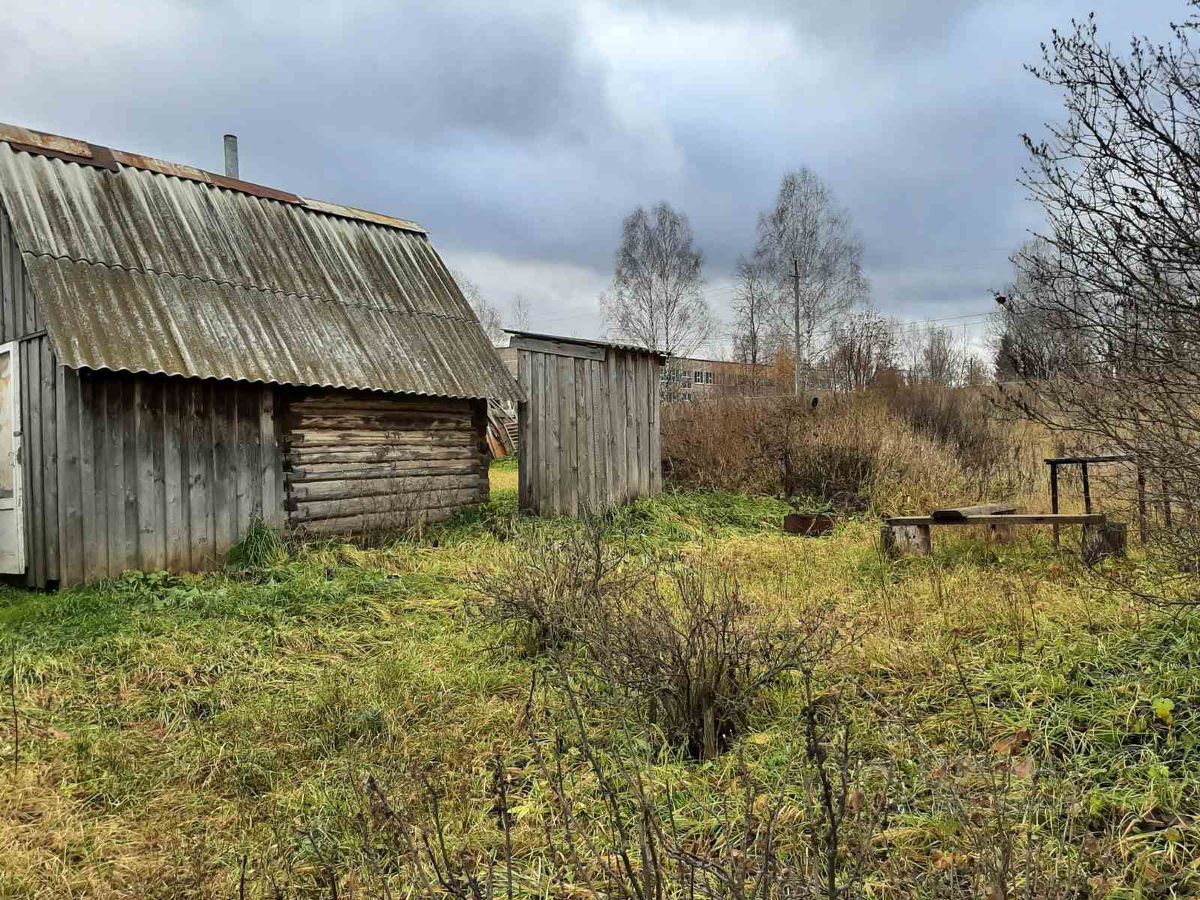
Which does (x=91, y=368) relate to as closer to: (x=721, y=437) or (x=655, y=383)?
(x=655, y=383)

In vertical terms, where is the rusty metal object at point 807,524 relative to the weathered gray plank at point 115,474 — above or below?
below

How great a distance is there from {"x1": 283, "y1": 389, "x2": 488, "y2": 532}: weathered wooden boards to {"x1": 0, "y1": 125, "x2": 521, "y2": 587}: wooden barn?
2 centimetres

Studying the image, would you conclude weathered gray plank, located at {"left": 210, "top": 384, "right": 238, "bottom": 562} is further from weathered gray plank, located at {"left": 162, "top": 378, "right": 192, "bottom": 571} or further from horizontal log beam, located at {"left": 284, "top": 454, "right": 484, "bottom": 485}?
horizontal log beam, located at {"left": 284, "top": 454, "right": 484, "bottom": 485}

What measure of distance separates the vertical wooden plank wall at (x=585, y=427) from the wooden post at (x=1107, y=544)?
5.75 meters

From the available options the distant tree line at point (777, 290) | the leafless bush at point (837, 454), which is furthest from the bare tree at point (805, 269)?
the leafless bush at point (837, 454)

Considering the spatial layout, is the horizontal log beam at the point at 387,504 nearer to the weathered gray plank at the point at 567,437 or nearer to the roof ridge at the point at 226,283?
the weathered gray plank at the point at 567,437

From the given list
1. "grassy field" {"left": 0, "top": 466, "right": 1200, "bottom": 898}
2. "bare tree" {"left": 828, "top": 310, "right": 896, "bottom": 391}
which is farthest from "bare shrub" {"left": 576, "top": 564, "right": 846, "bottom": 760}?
"bare tree" {"left": 828, "top": 310, "right": 896, "bottom": 391}

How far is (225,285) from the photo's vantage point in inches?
343

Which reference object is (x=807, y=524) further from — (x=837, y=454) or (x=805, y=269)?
(x=805, y=269)

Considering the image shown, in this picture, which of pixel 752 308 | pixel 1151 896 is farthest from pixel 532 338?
pixel 752 308

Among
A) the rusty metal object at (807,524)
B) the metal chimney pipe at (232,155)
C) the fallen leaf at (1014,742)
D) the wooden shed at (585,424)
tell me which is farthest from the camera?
the metal chimney pipe at (232,155)

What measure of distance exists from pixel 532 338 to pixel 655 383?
2.56 metres

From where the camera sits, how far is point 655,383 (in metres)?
12.5

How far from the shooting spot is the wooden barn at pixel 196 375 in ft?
23.9
